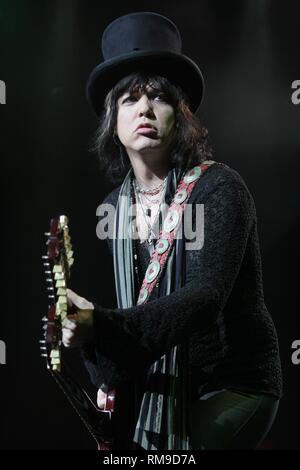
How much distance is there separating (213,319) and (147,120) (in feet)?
1.83

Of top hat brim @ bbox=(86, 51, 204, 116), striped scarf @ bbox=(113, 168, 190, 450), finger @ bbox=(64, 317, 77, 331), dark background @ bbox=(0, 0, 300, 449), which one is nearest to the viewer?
finger @ bbox=(64, 317, 77, 331)

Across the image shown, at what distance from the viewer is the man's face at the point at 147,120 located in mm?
1585

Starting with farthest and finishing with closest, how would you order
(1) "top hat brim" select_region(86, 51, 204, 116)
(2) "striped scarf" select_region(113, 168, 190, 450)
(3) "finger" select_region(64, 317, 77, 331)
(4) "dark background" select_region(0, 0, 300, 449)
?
(4) "dark background" select_region(0, 0, 300, 449) < (1) "top hat brim" select_region(86, 51, 204, 116) < (2) "striped scarf" select_region(113, 168, 190, 450) < (3) "finger" select_region(64, 317, 77, 331)

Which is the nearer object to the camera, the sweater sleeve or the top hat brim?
the sweater sleeve

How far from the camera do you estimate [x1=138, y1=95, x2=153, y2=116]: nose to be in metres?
1.58

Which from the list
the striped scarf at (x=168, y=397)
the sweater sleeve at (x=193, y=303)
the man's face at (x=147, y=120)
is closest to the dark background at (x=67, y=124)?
the man's face at (x=147, y=120)

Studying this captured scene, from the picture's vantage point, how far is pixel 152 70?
162 cm

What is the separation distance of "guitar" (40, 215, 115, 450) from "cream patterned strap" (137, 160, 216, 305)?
22 cm

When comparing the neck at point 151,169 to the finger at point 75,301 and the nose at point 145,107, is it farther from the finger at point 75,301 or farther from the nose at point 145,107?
the finger at point 75,301

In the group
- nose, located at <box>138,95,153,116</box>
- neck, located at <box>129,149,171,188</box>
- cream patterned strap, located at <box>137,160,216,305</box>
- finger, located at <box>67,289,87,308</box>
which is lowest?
finger, located at <box>67,289,87,308</box>

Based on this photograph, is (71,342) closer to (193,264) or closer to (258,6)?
(193,264)

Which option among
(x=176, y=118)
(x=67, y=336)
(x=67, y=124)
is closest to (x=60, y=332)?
(x=67, y=336)

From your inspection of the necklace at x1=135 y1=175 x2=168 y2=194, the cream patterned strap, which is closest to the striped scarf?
the cream patterned strap

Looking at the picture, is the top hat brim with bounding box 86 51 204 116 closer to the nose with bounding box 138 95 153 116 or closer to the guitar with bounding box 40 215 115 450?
the nose with bounding box 138 95 153 116
